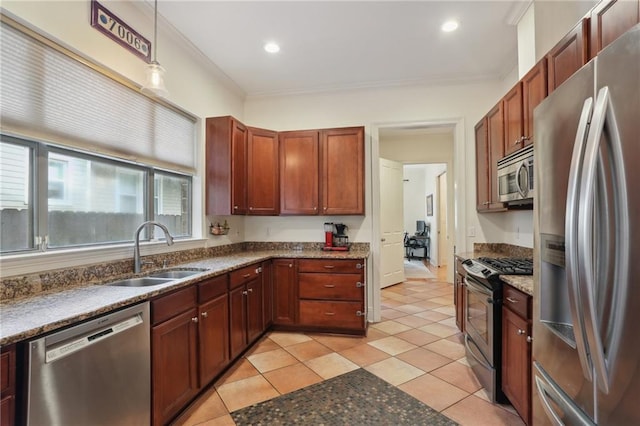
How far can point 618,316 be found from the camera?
0.83 meters

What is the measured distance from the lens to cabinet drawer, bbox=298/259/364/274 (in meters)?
3.29

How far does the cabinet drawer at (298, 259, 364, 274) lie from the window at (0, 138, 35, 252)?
2.26 m

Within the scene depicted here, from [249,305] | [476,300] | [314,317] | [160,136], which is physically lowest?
[314,317]

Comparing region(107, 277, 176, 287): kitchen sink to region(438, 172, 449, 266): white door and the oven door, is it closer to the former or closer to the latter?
the oven door

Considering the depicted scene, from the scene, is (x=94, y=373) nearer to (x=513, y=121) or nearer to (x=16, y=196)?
(x=16, y=196)

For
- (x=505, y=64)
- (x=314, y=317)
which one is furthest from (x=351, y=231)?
(x=505, y=64)

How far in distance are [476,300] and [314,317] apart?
1681 millimetres

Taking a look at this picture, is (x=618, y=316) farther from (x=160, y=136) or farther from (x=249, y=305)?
(x=160, y=136)

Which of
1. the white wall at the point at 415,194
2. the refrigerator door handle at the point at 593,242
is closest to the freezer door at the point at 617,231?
the refrigerator door handle at the point at 593,242

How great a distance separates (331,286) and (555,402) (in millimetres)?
2306

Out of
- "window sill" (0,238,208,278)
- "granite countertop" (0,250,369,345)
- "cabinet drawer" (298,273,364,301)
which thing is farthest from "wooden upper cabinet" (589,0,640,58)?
"window sill" (0,238,208,278)

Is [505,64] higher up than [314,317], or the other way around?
[505,64]

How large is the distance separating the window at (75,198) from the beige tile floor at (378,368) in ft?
4.77

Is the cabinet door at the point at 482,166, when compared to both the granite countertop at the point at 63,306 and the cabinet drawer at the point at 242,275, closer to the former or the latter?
the cabinet drawer at the point at 242,275
